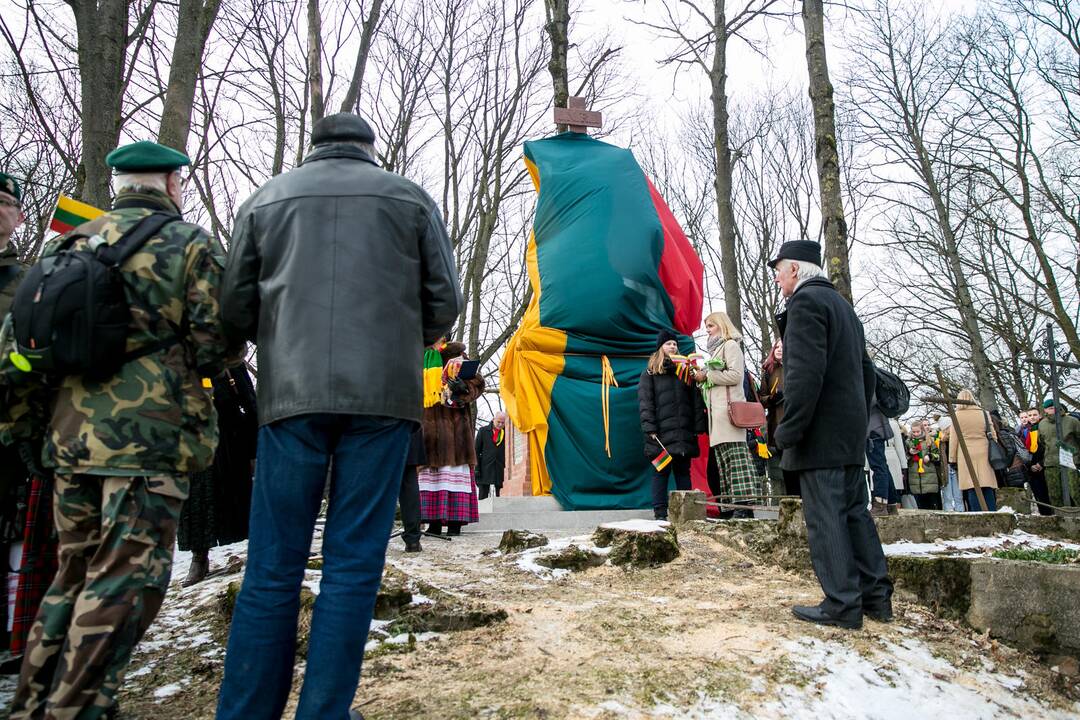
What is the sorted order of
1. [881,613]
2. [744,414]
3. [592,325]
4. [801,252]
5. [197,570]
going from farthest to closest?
[592,325]
[744,414]
[197,570]
[801,252]
[881,613]

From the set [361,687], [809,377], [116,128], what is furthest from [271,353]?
[116,128]

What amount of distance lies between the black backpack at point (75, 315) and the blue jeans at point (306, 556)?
1.63 ft

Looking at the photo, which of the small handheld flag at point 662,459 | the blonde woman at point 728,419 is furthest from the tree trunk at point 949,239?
the small handheld flag at point 662,459

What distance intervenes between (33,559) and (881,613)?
11.6 ft

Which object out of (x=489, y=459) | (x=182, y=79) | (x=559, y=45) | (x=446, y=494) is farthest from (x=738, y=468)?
(x=489, y=459)

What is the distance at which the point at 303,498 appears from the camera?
6.95 ft

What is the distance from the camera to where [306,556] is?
84.5 inches

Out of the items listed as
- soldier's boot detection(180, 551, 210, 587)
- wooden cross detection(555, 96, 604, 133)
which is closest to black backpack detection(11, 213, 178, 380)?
soldier's boot detection(180, 551, 210, 587)

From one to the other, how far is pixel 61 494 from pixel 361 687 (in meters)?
1.11

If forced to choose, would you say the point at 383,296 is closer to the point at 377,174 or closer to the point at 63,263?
the point at 377,174

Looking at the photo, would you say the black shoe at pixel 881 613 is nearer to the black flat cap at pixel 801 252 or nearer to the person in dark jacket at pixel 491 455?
the black flat cap at pixel 801 252

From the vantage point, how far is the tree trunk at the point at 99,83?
472cm

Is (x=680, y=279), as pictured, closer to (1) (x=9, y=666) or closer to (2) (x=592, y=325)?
(2) (x=592, y=325)

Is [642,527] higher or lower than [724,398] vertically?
lower
